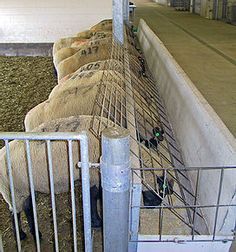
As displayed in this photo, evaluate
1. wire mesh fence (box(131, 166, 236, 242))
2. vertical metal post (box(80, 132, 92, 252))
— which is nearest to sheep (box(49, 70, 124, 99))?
wire mesh fence (box(131, 166, 236, 242))

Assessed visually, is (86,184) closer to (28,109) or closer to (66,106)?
(66,106)

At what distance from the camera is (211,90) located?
393 cm

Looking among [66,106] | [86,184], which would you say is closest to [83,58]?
[66,106]

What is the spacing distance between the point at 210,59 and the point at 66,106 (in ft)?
9.76

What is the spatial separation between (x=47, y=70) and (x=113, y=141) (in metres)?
8.43

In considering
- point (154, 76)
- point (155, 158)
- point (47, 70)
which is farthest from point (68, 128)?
point (47, 70)

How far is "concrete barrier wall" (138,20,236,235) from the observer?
1.87 metres

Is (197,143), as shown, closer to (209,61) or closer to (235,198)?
(235,198)

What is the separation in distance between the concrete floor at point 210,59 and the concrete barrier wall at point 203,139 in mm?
289

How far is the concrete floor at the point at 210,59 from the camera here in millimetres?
3531

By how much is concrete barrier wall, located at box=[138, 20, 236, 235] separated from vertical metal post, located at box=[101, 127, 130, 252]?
2.10ft

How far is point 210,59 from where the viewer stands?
5.63m

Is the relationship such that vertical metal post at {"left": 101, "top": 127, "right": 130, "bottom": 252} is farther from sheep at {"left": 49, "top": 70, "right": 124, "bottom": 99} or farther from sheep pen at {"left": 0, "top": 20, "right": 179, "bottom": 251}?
sheep at {"left": 49, "top": 70, "right": 124, "bottom": 99}

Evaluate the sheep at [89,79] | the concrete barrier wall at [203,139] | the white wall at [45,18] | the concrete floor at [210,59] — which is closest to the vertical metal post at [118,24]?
the concrete floor at [210,59]
